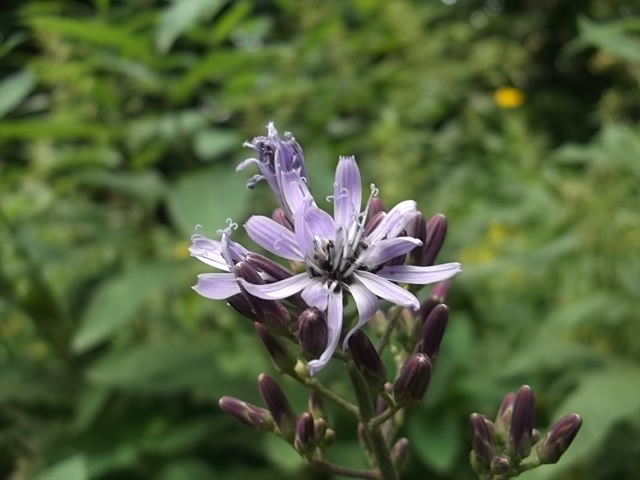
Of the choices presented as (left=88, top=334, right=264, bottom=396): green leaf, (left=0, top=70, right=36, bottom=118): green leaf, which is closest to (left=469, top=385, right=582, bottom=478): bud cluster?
(left=88, top=334, right=264, bottom=396): green leaf

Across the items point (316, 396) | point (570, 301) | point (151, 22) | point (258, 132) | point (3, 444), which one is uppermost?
point (151, 22)

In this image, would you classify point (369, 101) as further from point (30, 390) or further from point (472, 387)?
point (30, 390)

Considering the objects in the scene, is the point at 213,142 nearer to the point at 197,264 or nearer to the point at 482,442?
the point at 197,264

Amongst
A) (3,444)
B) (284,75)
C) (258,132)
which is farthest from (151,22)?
(3,444)

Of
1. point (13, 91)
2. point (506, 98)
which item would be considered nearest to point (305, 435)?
point (13, 91)

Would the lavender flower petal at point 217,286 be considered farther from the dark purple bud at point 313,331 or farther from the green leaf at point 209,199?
the green leaf at point 209,199

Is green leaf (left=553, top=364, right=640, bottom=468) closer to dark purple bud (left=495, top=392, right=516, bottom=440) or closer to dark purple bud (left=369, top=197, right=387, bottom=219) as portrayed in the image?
dark purple bud (left=495, top=392, right=516, bottom=440)
